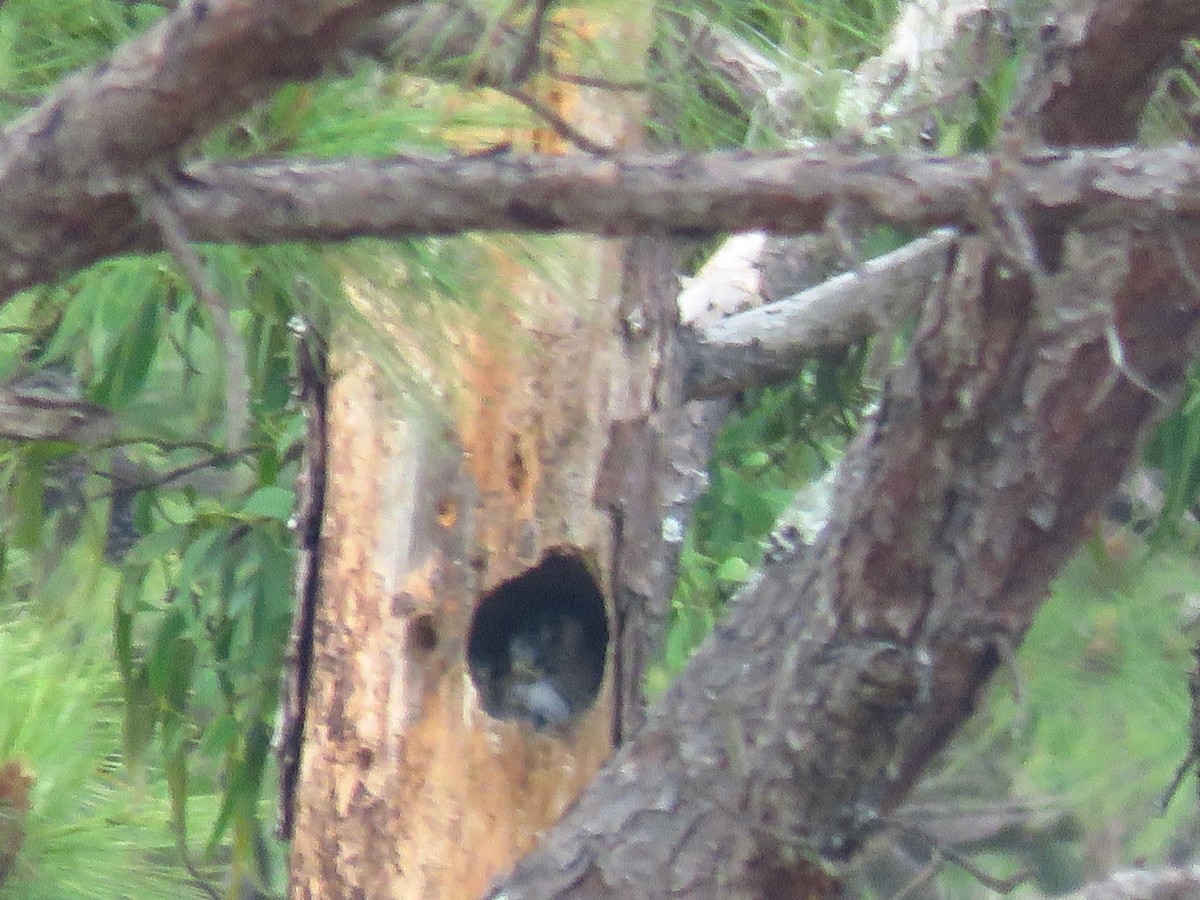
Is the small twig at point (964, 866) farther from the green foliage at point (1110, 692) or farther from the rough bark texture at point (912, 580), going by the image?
the green foliage at point (1110, 692)

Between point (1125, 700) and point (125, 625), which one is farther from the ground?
point (125, 625)

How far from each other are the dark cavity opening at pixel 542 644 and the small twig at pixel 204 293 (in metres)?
0.83

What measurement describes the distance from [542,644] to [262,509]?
1.44ft

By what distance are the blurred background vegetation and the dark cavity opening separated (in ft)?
0.68

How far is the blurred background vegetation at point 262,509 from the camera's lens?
3.54 ft

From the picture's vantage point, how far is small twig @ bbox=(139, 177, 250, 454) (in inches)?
28.5

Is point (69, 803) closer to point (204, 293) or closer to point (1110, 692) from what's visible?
point (204, 293)

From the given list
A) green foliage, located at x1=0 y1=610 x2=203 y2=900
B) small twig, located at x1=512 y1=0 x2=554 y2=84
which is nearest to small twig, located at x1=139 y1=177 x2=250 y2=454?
small twig, located at x1=512 y1=0 x2=554 y2=84

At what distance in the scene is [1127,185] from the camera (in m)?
0.72

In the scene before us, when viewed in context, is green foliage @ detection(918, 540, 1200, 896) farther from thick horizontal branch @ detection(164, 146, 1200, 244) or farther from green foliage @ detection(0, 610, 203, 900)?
thick horizontal branch @ detection(164, 146, 1200, 244)

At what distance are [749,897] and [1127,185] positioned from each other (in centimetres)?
77

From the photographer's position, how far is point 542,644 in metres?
1.58

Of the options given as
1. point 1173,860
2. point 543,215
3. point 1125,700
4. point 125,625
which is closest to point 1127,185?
point 543,215

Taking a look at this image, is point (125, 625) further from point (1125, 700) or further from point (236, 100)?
point (1125, 700)
